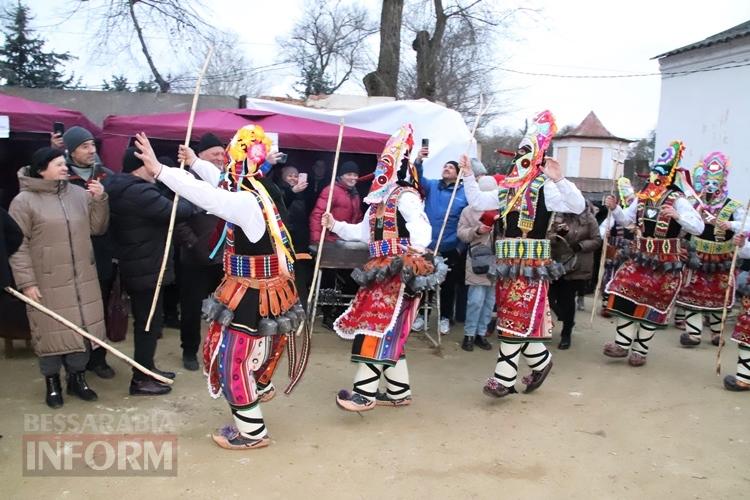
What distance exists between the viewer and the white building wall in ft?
46.7

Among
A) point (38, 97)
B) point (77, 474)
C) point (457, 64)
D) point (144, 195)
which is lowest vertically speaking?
point (77, 474)

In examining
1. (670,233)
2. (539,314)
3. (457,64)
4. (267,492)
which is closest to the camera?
(267,492)

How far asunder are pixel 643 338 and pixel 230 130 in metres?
4.73

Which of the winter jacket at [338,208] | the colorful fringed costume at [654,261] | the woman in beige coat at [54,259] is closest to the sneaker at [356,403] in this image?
the woman in beige coat at [54,259]

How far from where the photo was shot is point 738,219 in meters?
6.25

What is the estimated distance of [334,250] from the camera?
6.27 m

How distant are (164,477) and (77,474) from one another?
48 cm

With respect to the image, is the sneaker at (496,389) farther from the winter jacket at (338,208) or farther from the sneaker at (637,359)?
the winter jacket at (338,208)

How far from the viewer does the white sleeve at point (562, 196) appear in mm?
4555

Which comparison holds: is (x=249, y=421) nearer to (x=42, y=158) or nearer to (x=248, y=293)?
(x=248, y=293)

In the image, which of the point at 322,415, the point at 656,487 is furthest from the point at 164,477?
the point at 656,487

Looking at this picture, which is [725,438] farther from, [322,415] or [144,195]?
[144,195]

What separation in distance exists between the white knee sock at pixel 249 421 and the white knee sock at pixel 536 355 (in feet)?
7.08

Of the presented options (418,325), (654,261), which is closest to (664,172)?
(654,261)
